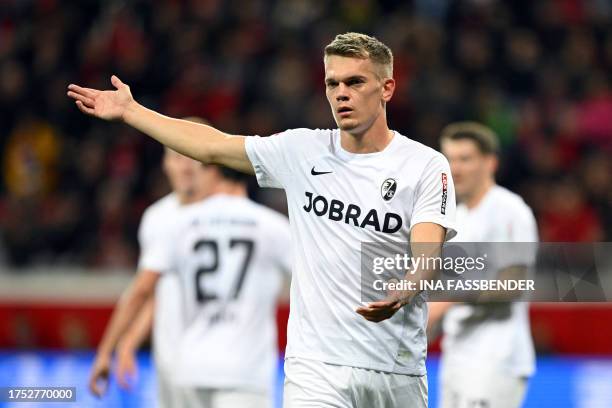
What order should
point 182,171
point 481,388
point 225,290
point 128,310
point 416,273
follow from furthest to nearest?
point 182,171
point 128,310
point 225,290
point 481,388
point 416,273

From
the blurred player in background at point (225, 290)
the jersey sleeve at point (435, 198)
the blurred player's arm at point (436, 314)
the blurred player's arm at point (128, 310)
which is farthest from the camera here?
the blurred player's arm at point (128, 310)

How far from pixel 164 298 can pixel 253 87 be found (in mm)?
7262

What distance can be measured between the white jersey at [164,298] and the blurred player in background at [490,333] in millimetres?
1697

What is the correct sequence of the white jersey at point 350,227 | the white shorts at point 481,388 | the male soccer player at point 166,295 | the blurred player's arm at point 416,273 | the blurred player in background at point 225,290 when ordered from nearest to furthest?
1. the blurred player's arm at point 416,273
2. the white jersey at point 350,227
3. the white shorts at point 481,388
4. the blurred player in background at point 225,290
5. the male soccer player at point 166,295

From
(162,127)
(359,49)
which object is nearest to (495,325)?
(359,49)

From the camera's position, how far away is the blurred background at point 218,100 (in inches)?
505

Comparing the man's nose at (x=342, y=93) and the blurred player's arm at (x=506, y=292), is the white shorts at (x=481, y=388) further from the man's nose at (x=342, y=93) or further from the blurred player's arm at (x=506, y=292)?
the man's nose at (x=342, y=93)

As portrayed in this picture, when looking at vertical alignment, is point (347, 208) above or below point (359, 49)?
below

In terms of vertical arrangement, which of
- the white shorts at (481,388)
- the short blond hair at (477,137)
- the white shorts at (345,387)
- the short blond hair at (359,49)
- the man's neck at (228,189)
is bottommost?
the white shorts at (345,387)

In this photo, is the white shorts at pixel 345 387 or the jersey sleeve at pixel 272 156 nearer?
the white shorts at pixel 345 387

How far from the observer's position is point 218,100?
48.0ft

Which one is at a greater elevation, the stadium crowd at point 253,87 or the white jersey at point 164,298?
the stadium crowd at point 253,87

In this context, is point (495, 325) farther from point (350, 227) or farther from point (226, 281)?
point (350, 227)

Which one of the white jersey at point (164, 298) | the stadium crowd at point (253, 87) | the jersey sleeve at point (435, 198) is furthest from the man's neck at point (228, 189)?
the stadium crowd at point (253, 87)
